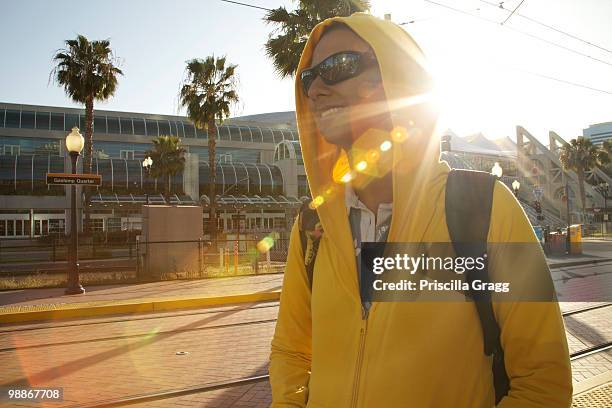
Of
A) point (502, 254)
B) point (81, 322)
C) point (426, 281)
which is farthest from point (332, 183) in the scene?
point (81, 322)

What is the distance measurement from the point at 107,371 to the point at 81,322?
12.8 ft

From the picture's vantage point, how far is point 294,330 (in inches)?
69.1

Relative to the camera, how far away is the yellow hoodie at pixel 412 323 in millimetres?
1248

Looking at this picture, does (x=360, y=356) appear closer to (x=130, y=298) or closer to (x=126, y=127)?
(x=130, y=298)

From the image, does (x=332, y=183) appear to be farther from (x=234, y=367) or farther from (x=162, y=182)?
(x=162, y=182)

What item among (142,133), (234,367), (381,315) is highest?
(142,133)

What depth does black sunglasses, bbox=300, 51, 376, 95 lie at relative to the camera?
58.4 inches

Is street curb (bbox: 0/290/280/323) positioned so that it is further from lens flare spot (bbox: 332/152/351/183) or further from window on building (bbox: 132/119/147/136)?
window on building (bbox: 132/119/147/136)

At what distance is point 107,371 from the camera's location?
238 inches

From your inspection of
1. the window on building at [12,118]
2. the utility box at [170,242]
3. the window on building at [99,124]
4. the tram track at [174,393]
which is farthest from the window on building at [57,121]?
the tram track at [174,393]

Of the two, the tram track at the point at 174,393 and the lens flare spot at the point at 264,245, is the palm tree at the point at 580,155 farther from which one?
the tram track at the point at 174,393

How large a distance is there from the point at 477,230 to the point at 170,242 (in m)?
16.5

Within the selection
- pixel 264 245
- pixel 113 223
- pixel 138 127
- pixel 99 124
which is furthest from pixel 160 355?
pixel 138 127

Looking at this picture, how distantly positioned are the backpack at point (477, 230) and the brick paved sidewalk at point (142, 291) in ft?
36.0
